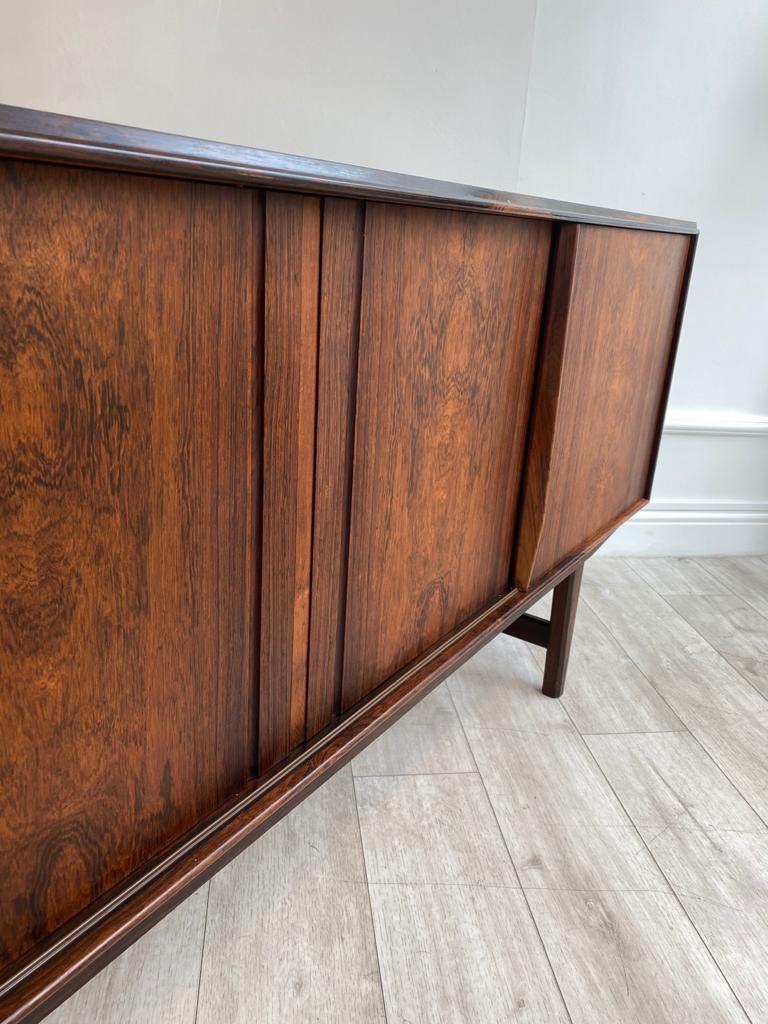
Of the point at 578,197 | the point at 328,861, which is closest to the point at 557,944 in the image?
the point at 328,861

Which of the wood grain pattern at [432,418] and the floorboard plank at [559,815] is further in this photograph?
the floorboard plank at [559,815]

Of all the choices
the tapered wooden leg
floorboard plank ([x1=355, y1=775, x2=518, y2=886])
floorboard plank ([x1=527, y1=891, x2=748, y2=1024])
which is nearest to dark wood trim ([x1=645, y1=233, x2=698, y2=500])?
the tapered wooden leg

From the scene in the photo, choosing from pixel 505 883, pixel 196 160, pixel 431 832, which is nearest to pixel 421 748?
pixel 431 832

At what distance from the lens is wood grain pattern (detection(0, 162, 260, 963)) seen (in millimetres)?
580

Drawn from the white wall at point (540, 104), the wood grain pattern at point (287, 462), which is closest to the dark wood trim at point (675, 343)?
the white wall at point (540, 104)

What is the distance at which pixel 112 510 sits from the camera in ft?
2.16

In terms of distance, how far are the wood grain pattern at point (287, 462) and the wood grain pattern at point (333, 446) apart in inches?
0.6

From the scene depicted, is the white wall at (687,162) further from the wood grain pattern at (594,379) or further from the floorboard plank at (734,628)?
the wood grain pattern at (594,379)

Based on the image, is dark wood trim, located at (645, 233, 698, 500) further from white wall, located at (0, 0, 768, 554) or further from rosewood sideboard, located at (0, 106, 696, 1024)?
white wall, located at (0, 0, 768, 554)

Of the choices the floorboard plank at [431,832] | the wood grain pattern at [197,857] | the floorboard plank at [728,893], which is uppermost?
the wood grain pattern at [197,857]

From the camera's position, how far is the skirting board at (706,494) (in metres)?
2.73

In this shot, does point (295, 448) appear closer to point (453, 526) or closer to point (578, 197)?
point (453, 526)

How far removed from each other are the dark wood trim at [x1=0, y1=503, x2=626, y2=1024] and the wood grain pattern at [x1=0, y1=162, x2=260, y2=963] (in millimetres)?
20

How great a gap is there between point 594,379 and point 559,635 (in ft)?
2.27
